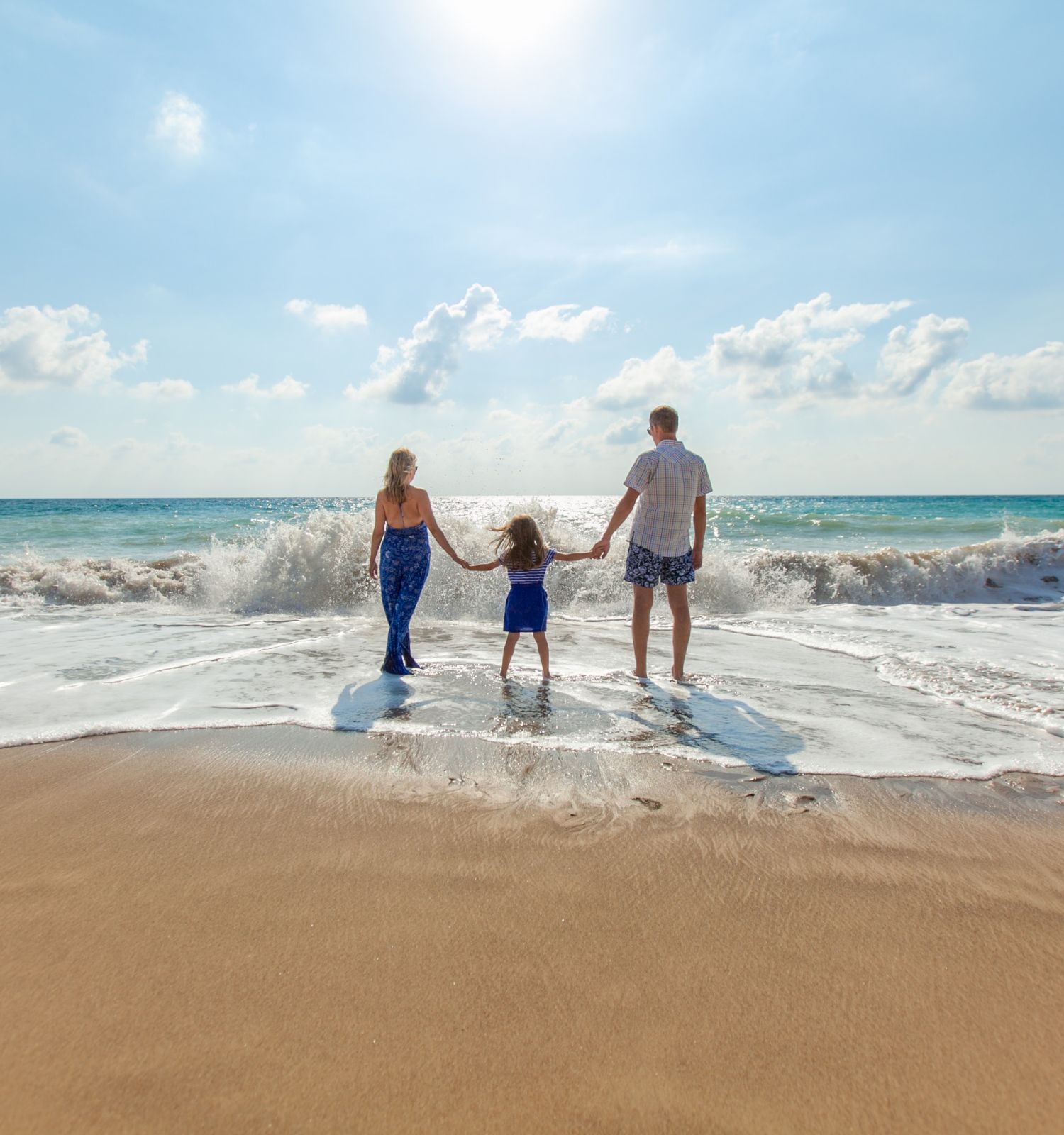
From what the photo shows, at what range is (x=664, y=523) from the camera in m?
5.19

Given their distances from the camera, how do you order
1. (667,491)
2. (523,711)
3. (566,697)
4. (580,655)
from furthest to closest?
(580,655) → (667,491) → (566,697) → (523,711)

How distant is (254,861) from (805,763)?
100 inches

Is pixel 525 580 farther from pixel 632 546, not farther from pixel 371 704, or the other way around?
pixel 371 704

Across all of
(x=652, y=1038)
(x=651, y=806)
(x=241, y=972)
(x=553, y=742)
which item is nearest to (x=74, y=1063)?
(x=241, y=972)

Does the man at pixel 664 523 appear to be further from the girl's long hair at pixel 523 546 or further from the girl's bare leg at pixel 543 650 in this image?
the girl's bare leg at pixel 543 650

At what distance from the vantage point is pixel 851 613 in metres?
8.89

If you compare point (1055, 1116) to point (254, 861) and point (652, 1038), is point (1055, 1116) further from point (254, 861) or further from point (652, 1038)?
point (254, 861)

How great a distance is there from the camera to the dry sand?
1.50 m

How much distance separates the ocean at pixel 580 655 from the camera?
389 cm

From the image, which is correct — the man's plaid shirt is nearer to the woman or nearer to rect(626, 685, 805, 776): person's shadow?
rect(626, 685, 805, 776): person's shadow

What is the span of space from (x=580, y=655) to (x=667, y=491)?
6.12ft

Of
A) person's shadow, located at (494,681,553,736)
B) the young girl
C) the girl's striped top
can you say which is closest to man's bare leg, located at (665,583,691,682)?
the young girl

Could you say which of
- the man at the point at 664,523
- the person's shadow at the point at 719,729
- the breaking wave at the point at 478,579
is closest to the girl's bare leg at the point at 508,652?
the man at the point at 664,523

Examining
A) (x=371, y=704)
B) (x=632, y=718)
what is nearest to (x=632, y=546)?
(x=632, y=718)
